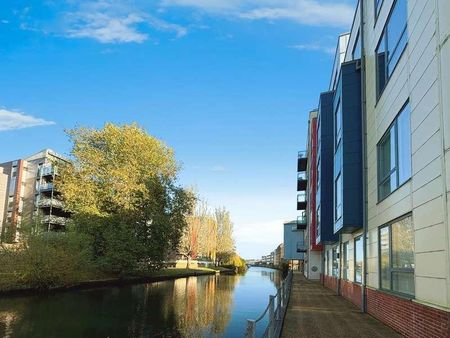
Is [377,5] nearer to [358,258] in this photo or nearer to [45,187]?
[358,258]

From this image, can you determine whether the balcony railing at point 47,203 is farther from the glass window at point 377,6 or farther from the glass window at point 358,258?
the glass window at point 377,6

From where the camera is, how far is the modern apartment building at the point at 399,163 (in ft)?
24.6

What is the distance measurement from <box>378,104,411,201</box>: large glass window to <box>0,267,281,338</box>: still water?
19.9 ft

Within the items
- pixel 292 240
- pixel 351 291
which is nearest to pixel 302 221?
pixel 292 240

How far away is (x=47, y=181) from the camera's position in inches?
2650

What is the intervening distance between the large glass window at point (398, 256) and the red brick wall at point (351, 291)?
140 inches

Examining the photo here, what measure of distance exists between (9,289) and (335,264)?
1648 centimetres

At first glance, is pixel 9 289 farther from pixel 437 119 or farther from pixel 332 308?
pixel 437 119

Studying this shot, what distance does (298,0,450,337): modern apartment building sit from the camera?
750 centimetres

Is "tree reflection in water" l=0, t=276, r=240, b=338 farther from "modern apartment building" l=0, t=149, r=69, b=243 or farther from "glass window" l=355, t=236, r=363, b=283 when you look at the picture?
"modern apartment building" l=0, t=149, r=69, b=243

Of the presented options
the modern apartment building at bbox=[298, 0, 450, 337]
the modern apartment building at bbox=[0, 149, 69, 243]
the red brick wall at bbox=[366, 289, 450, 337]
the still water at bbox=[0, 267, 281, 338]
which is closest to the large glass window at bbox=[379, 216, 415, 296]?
the modern apartment building at bbox=[298, 0, 450, 337]

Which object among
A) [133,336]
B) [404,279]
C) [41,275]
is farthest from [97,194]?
[404,279]

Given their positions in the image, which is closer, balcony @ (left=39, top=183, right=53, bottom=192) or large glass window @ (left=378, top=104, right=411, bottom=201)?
large glass window @ (left=378, top=104, right=411, bottom=201)

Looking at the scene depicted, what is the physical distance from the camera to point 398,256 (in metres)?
10.6
